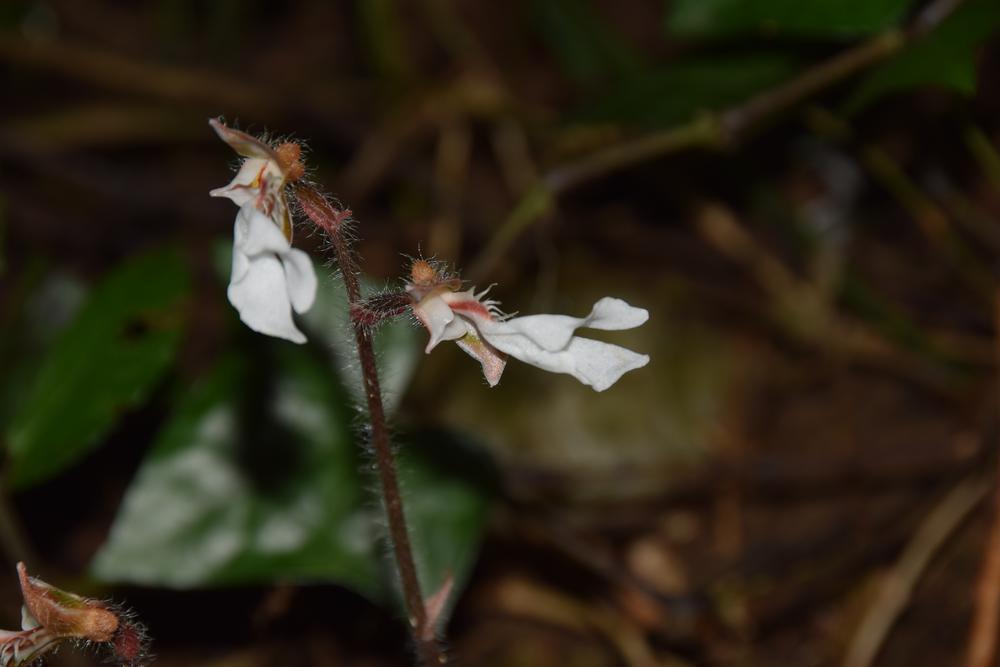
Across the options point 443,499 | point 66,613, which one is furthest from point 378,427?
point 443,499

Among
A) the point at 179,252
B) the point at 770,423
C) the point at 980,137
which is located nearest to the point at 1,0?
the point at 179,252

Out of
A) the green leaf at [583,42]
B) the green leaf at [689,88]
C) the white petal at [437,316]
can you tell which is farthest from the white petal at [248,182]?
the green leaf at [583,42]

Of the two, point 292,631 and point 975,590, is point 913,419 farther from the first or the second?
point 292,631

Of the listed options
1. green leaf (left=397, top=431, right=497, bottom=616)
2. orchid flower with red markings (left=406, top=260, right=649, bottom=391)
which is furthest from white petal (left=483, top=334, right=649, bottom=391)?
green leaf (left=397, top=431, right=497, bottom=616)

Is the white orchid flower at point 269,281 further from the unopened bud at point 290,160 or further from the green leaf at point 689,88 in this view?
the green leaf at point 689,88

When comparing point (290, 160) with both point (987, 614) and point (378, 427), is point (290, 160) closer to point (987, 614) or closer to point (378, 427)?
point (378, 427)

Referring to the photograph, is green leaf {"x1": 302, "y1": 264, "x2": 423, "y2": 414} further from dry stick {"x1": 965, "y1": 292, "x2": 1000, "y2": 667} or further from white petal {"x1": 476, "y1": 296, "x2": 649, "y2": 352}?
dry stick {"x1": 965, "y1": 292, "x2": 1000, "y2": 667}
